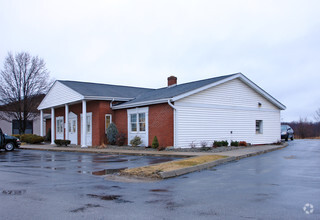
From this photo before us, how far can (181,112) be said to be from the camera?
19047mm

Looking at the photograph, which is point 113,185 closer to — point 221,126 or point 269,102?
point 221,126

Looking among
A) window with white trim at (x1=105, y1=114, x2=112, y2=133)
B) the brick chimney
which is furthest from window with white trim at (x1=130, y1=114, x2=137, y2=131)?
the brick chimney

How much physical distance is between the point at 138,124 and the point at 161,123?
2714 mm

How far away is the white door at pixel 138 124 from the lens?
2133 cm

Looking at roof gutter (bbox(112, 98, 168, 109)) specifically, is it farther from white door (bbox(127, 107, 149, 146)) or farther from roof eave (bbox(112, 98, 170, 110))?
white door (bbox(127, 107, 149, 146))

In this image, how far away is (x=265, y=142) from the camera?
24.8m

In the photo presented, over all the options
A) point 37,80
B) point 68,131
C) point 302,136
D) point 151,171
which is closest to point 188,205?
point 151,171

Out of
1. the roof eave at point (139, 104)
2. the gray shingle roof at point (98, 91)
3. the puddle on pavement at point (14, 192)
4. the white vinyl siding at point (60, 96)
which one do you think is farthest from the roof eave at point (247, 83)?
the puddle on pavement at point (14, 192)

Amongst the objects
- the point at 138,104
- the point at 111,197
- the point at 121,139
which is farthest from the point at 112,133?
the point at 111,197

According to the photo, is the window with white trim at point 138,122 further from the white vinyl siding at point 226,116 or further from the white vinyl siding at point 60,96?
the white vinyl siding at point 60,96

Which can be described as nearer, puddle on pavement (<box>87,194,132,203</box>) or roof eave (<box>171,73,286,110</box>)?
puddle on pavement (<box>87,194,132,203</box>)

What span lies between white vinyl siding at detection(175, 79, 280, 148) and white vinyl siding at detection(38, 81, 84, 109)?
8.46 meters

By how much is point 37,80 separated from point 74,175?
27193 mm

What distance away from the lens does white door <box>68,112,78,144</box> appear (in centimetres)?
2738
